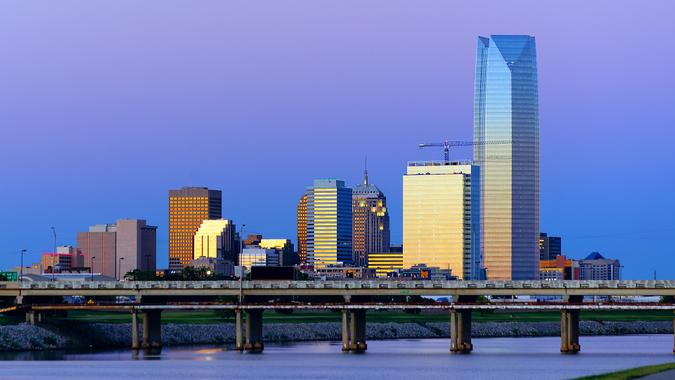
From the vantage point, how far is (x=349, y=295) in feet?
590

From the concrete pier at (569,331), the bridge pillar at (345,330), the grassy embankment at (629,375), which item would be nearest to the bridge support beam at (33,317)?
the bridge pillar at (345,330)

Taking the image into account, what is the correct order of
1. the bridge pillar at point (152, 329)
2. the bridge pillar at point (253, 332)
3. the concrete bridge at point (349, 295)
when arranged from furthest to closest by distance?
the bridge pillar at point (152, 329) → the bridge pillar at point (253, 332) → the concrete bridge at point (349, 295)

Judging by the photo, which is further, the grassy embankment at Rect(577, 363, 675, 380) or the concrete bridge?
the concrete bridge

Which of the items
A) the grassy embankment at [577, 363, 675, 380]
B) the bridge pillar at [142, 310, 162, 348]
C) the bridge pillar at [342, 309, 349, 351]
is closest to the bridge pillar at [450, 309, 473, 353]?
the bridge pillar at [342, 309, 349, 351]

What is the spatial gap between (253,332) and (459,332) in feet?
80.9

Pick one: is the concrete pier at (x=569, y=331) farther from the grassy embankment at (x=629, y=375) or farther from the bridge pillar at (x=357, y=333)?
the grassy embankment at (x=629, y=375)

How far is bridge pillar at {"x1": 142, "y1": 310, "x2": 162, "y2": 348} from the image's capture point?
183 meters

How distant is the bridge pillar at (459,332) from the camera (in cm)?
17462

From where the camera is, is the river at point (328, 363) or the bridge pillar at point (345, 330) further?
the bridge pillar at point (345, 330)

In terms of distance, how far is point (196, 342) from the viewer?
199625mm

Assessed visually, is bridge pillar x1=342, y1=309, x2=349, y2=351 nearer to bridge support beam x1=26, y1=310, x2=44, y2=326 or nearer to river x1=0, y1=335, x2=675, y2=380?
river x1=0, y1=335, x2=675, y2=380

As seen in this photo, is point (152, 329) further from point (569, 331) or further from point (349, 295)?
point (569, 331)

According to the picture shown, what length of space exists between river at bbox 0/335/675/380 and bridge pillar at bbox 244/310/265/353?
72.6 inches

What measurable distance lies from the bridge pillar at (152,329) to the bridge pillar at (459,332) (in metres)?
35.2
